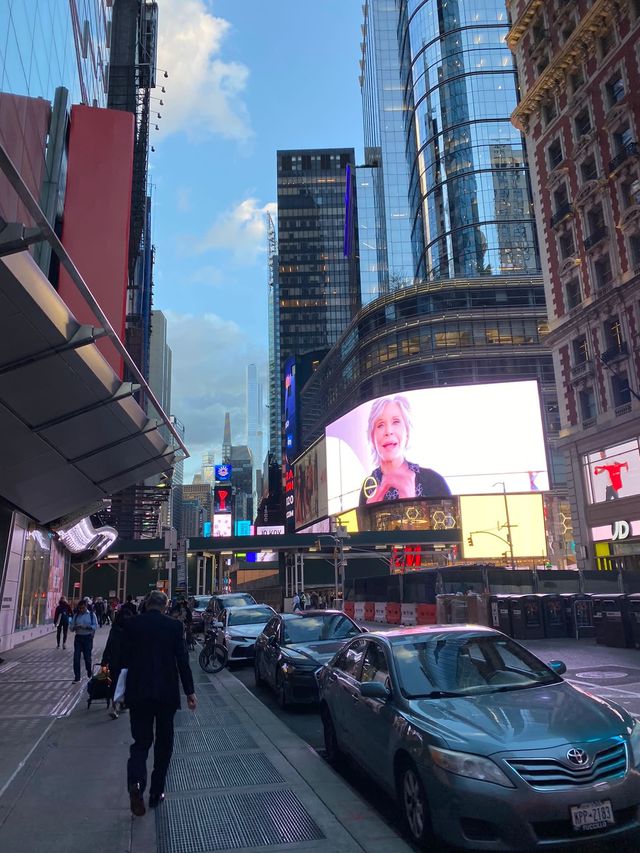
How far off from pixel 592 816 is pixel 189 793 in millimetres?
3634

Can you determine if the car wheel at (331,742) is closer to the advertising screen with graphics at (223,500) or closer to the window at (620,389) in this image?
the window at (620,389)

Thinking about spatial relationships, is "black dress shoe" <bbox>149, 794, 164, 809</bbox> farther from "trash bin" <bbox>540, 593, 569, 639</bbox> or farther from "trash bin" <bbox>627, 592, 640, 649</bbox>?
"trash bin" <bbox>540, 593, 569, 639</bbox>

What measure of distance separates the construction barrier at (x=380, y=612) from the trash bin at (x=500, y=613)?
31.5 feet

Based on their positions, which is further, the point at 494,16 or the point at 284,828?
the point at 494,16

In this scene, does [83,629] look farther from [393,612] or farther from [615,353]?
[615,353]

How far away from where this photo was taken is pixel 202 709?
10.7 meters

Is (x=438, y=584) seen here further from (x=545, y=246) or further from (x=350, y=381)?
(x=350, y=381)

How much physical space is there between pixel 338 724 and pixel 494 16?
116 m

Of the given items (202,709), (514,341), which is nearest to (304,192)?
(514,341)

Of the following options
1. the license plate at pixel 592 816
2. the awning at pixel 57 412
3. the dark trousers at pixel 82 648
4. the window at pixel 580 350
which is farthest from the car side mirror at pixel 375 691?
the window at pixel 580 350

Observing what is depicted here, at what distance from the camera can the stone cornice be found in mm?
37406

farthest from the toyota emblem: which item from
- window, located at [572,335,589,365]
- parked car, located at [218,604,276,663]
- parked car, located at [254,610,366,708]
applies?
window, located at [572,335,589,365]

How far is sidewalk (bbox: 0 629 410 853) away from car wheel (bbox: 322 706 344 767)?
0.43 feet

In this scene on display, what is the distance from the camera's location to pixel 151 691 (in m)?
5.34
